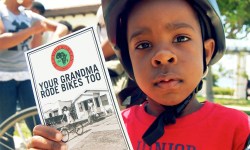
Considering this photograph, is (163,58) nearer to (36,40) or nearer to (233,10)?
(36,40)

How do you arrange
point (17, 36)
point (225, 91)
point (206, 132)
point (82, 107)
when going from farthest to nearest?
point (225, 91)
point (17, 36)
point (206, 132)
point (82, 107)

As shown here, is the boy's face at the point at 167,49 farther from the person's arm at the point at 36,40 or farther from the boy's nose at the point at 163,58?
the person's arm at the point at 36,40

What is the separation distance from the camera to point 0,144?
3633 millimetres

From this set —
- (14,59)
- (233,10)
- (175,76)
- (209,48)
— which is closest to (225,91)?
(233,10)

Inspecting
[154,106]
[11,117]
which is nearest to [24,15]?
[11,117]

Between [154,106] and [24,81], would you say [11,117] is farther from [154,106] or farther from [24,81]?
[154,106]

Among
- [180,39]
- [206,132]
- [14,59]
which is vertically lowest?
[206,132]

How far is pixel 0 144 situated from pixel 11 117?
0.30 meters

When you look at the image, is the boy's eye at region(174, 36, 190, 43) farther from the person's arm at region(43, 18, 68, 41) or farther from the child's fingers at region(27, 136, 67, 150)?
the person's arm at region(43, 18, 68, 41)

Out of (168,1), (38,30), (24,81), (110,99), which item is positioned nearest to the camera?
(110,99)

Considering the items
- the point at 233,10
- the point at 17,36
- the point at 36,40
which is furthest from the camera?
the point at 233,10

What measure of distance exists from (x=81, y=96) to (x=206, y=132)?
0.43 m

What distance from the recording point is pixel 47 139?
4.24 feet

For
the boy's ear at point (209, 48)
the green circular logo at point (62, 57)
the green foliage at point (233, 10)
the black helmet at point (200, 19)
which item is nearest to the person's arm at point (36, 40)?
the black helmet at point (200, 19)
